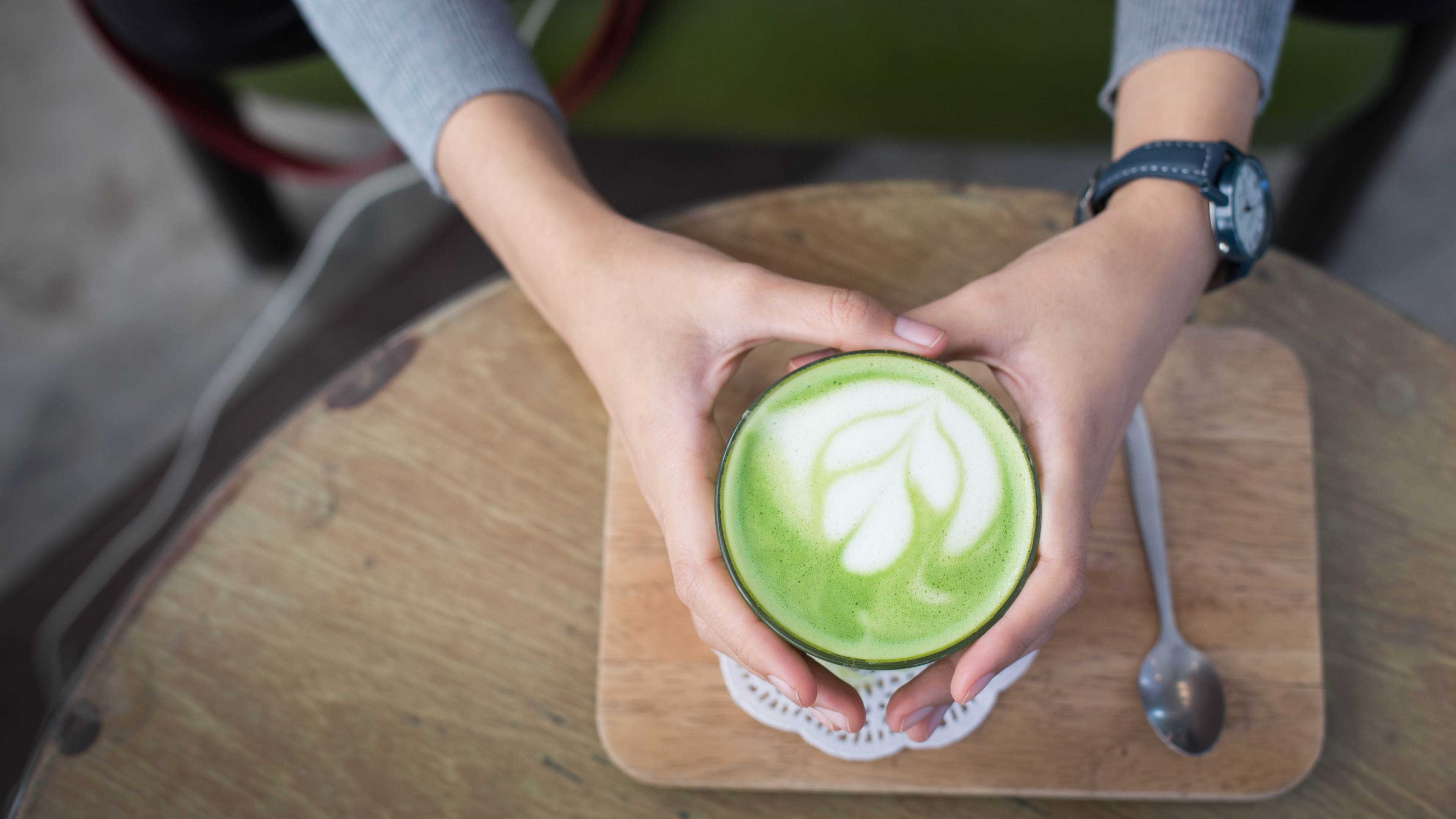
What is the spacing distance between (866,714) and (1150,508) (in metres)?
0.29

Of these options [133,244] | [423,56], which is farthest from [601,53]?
[133,244]

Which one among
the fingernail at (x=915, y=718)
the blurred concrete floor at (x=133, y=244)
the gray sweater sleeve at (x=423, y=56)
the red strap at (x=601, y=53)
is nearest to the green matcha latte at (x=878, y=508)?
the fingernail at (x=915, y=718)

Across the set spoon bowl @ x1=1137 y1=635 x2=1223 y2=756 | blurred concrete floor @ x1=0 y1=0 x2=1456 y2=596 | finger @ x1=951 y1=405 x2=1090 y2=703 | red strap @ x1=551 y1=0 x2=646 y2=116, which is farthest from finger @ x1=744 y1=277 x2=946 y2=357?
blurred concrete floor @ x1=0 y1=0 x2=1456 y2=596

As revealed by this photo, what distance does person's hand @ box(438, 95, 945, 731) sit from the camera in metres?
0.58

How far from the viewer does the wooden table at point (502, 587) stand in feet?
2.33

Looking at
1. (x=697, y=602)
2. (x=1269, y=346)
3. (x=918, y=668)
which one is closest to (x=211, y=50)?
(x=697, y=602)

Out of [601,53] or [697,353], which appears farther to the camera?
[601,53]

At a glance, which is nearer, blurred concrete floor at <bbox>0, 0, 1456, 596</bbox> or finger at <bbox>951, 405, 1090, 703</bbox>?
finger at <bbox>951, 405, 1090, 703</bbox>

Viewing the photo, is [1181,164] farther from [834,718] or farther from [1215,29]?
[834,718]

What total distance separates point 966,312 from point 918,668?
27cm

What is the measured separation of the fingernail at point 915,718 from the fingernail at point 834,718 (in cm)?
4

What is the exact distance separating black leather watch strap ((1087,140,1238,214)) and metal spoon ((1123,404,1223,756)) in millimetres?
227

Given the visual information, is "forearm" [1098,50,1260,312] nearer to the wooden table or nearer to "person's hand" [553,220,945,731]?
the wooden table

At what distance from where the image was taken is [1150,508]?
0.73 meters
